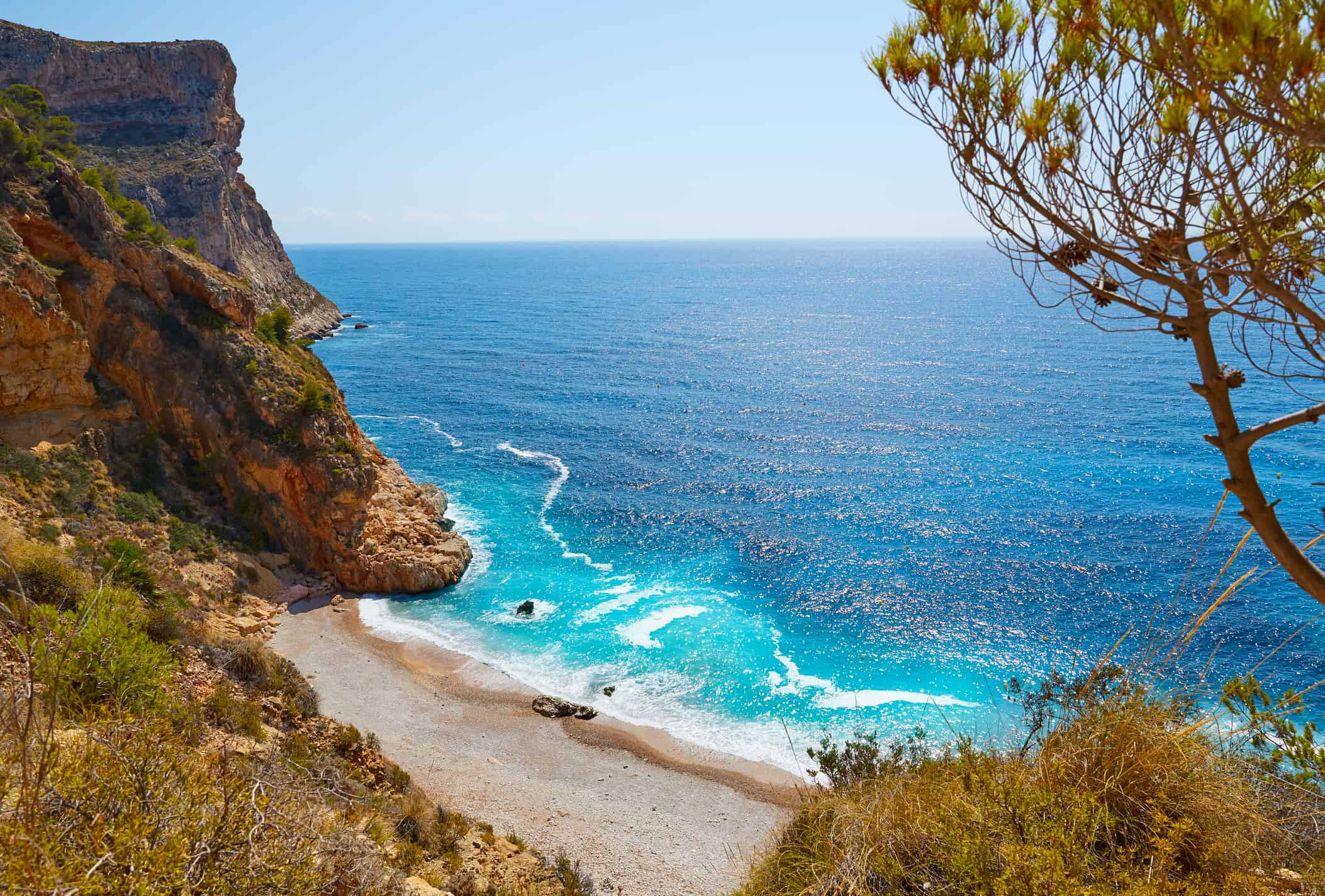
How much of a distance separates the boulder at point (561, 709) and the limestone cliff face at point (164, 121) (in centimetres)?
6264

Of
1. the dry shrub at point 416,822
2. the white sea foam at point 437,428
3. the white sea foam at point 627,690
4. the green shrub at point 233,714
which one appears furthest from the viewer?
the white sea foam at point 437,428

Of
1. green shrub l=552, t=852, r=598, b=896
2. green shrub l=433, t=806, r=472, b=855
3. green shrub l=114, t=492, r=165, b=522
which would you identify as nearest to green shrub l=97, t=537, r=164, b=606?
green shrub l=114, t=492, r=165, b=522

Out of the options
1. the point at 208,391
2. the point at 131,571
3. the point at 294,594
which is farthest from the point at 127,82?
the point at 131,571

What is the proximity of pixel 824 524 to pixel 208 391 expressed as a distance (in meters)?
30.0

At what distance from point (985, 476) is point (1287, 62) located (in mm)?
Answer: 44157

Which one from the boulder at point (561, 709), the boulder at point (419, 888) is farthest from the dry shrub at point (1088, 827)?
the boulder at point (561, 709)

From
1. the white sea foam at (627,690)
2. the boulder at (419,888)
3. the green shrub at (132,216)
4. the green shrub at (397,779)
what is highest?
the green shrub at (132,216)

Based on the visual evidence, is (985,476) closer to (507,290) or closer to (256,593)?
(256,593)

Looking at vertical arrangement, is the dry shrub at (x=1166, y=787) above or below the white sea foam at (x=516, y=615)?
above

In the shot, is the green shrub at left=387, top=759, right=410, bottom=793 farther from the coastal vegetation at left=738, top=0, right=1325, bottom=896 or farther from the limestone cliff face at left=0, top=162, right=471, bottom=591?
the limestone cliff face at left=0, top=162, right=471, bottom=591

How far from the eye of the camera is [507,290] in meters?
152

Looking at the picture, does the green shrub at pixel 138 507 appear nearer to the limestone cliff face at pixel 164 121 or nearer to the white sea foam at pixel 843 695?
the white sea foam at pixel 843 695

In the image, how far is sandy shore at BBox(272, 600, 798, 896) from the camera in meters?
18.7

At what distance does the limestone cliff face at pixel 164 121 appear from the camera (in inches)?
2734
